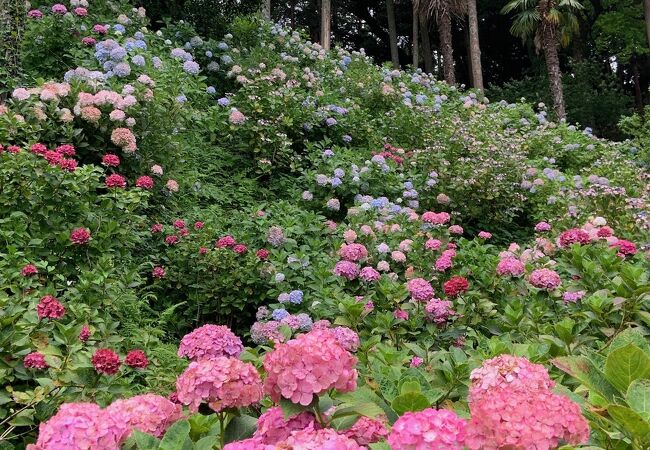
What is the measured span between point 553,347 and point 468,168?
3748 mm

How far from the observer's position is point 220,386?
1.15m

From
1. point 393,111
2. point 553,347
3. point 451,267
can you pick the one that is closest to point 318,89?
point 393,111

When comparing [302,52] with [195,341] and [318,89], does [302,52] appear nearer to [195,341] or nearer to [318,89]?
[318,89]

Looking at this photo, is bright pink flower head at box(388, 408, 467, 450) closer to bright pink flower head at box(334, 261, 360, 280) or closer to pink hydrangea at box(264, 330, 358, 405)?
pink hydrangea at box(264, 330, 358, 405)

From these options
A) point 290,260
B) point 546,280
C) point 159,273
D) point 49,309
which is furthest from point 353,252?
point 49,309

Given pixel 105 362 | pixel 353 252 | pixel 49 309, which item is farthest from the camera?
pixel 353 252

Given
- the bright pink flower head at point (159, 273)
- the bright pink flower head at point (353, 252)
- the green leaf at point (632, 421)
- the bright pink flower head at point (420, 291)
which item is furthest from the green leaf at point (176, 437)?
the bright pink flower head at point (159, 273)

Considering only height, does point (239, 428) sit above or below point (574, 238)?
below

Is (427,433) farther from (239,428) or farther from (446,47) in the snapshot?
(446,47)

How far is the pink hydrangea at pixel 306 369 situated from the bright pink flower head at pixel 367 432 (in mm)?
83

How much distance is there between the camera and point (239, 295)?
163 inches

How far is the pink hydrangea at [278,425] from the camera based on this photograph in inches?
43.2

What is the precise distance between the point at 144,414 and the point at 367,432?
49 centimetres

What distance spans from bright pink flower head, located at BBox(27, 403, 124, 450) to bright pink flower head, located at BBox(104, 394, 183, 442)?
0.04 metres
